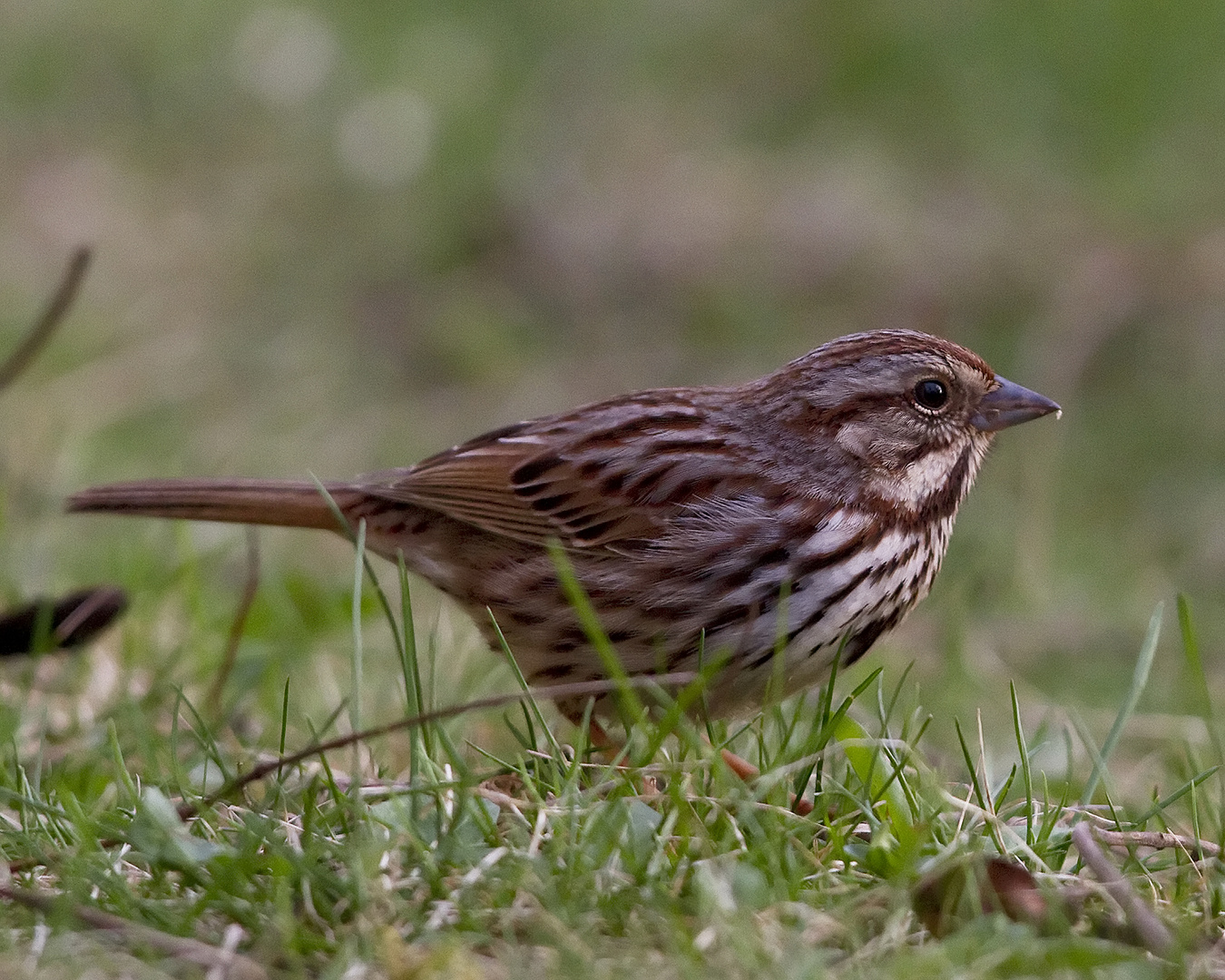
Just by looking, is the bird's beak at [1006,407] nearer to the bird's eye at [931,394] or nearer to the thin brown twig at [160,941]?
the bird's eye at [931,394]

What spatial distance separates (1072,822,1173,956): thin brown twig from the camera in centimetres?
264

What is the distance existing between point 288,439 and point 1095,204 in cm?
443

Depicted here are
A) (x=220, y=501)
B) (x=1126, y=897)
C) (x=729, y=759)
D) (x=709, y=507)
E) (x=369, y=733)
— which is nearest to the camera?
(x=1126, y=897)

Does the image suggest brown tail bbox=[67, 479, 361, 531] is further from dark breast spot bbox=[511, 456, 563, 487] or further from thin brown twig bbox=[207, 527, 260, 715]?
dark breast spot bbox=[511, 456, 563, 487]

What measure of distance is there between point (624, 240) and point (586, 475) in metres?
5.19

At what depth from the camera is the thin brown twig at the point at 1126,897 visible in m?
2.64

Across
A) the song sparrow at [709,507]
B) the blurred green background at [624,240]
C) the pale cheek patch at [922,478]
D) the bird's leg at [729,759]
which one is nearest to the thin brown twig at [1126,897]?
the bird's leg at [729,759]

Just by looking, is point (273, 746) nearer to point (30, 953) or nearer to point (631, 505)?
point (631, 505)

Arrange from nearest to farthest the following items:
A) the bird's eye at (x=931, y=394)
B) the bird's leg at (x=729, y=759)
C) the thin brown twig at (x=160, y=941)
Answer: the thin brown twig at (x=160, y=941), the bird's leg at (x=729, y=759), the bird's eye at (x=931, y=394)

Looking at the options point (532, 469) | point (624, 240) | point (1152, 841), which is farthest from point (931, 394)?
point (624, 240)

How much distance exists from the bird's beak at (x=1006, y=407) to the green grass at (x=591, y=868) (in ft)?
2.75

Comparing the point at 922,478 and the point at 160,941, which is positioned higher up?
the point at 922,478

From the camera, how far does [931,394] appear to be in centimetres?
413

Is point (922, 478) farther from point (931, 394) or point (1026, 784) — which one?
point (1026, 784)
